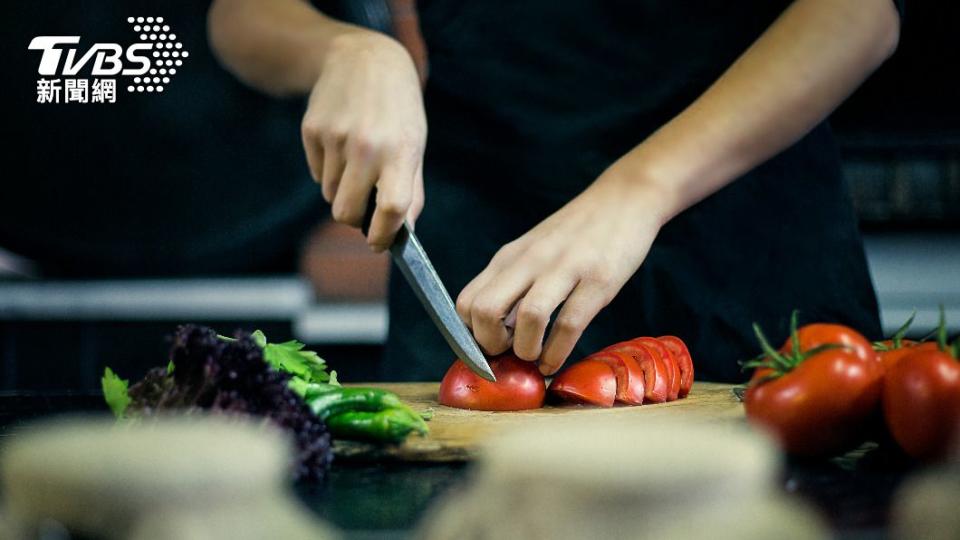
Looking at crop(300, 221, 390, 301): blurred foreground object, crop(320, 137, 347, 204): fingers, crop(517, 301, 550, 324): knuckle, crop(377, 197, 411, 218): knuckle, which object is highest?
crop(320, 137, 347, 204): fingers

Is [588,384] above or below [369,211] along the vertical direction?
below

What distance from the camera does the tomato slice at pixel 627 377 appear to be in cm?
128

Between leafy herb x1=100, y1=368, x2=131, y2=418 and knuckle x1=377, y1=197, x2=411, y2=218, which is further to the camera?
knuckle x1=377, y1=197, x2=411, y2=218

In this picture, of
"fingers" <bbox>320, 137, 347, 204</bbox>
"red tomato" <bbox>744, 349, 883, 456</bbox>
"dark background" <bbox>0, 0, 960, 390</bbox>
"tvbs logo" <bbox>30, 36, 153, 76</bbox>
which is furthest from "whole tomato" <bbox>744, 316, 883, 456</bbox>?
"tvbs logo" <bbox>30, 36, 153, 76</bbox>

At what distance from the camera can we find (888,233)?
269 centimetres

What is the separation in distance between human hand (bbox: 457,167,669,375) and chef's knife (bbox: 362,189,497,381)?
0.7 inches

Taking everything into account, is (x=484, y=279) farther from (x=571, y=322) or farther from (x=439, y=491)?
(x=439, y=491)

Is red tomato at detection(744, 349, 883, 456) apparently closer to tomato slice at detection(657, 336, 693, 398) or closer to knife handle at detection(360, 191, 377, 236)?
tomato slice at detection(657, 336, 693, 398)

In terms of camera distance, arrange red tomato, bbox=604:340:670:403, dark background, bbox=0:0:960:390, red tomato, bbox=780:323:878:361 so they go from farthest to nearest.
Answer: dark background, bbox=0:0:960:390 → red tomato, bbox=604:340:670:403 → red tomato, bbox=780:323:878:361

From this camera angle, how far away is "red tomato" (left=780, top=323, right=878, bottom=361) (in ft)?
3.16

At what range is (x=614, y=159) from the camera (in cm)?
167

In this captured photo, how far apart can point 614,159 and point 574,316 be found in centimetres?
49

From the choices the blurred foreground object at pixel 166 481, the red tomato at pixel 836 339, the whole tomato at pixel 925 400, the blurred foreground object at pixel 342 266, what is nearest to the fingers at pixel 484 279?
the red tomato at pixel 836 339

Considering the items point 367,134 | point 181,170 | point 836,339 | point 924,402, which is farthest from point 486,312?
point 181,170
